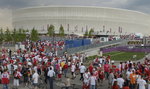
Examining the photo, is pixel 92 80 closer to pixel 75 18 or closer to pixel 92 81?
pixel 92 81

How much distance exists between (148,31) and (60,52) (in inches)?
6584

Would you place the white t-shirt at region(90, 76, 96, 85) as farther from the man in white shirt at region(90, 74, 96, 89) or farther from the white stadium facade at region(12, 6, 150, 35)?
the white stadium facade at region(12, 6, 150, 35)

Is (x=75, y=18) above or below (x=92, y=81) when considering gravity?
above

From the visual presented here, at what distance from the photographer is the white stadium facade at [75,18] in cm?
14788

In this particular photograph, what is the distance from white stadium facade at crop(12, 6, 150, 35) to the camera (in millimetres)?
147875

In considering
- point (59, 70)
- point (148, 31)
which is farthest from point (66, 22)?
point (59, 70)

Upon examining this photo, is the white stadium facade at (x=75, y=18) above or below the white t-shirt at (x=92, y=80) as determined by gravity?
above

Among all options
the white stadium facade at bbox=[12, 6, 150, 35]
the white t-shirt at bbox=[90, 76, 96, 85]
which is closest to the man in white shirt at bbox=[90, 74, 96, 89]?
the white t-shirt at bbox=[90, 76, 96, 85]

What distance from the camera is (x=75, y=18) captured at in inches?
5851

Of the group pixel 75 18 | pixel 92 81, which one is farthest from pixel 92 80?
pixel 75 18

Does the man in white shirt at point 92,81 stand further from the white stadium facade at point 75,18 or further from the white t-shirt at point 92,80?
the white stadium facade at point 75,18

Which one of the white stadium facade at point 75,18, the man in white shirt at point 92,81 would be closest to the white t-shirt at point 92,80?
the man in white shirt at point 92,81

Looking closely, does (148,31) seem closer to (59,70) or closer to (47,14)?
(47,14)

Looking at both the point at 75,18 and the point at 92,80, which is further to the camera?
the point at 75,18
